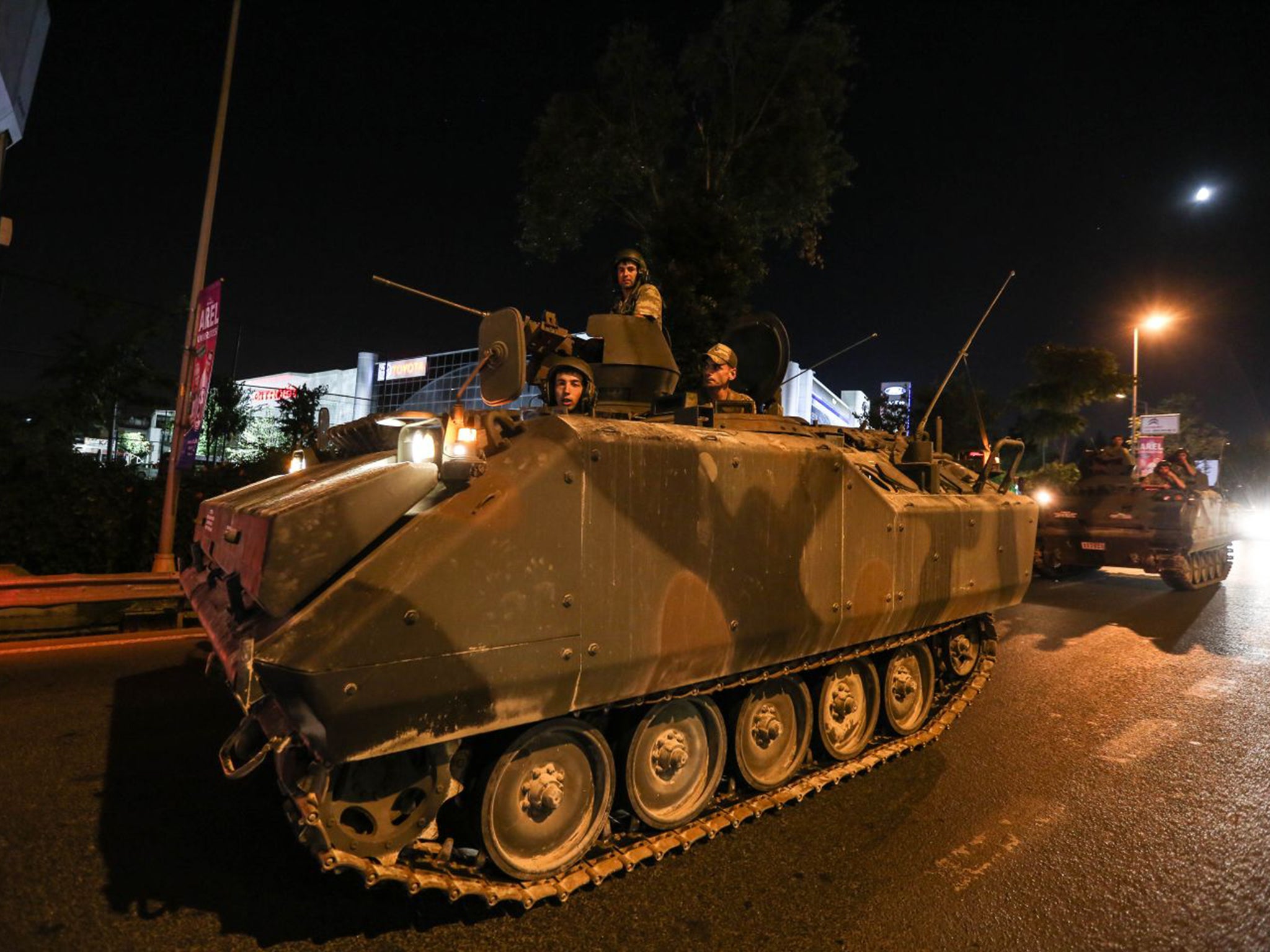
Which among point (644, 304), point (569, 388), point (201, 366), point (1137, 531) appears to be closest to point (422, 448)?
point (569, 388)

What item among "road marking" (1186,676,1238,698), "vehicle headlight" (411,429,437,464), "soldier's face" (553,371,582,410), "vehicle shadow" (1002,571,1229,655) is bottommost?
"road marking" (1186,676,1238,698)

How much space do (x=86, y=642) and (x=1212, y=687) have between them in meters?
10.0

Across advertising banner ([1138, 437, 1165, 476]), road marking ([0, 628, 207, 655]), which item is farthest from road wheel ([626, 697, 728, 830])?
advertising banner ([1138, 437, 1165, 476])

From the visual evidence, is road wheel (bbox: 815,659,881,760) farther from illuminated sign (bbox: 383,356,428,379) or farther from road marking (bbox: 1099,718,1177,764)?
illuminated sign (bbox: 383,356,428,379)

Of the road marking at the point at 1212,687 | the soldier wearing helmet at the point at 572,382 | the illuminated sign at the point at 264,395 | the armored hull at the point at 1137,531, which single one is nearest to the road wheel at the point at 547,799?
the soldier wearing helmet at the point at 572,382

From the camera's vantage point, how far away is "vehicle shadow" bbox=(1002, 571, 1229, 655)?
8461 mm

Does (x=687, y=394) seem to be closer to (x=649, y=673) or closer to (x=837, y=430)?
(x=837, y=430)

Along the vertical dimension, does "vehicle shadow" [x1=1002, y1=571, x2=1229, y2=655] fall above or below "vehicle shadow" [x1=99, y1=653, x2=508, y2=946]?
above

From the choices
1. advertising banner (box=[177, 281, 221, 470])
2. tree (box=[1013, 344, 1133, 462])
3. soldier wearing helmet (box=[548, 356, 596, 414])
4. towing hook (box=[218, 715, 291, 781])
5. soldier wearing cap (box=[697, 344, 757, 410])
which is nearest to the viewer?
towing hook (box=[218, 715, 291, 781])

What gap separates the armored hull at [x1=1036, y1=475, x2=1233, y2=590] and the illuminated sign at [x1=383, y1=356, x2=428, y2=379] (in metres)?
36.5

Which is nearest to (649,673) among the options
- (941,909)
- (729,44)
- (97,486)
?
(941,909)

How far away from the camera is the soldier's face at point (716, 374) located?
16.9 ft

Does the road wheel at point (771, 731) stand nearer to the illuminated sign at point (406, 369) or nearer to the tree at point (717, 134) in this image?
the tree at point (717, 134)

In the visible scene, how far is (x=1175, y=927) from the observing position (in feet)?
9.25
